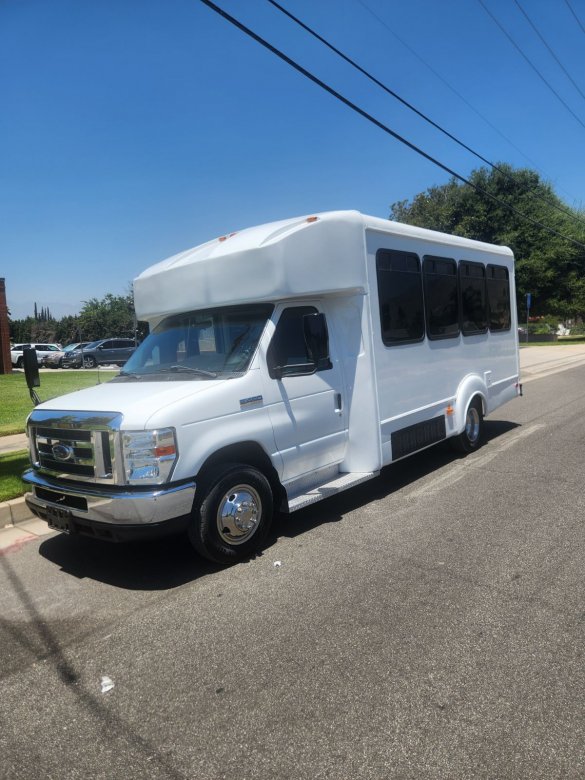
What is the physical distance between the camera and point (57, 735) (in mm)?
2723

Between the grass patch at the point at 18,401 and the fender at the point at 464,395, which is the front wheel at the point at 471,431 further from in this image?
the grass patch at the point at 18,401

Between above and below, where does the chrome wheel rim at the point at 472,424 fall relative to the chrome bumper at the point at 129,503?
below

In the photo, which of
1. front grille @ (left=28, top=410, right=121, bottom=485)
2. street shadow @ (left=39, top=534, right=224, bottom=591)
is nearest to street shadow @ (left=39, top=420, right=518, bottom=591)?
street shadow @ (left=39, top=534, right=224, bottom=591)

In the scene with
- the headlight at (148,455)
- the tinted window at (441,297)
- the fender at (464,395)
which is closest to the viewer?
the headlight at (148,455)

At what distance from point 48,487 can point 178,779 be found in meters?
2.77

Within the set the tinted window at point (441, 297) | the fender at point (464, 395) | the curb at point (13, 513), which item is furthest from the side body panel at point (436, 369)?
the curb at point (13, 513)

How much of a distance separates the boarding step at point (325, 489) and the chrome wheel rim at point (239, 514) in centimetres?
38

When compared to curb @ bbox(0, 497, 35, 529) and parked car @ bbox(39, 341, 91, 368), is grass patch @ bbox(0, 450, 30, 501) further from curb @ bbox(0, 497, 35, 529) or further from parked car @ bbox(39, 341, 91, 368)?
parked car @ bbox(39, 341, 91, 368)

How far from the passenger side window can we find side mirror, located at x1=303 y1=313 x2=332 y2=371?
51 mm

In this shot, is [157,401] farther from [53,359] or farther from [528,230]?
[528,230]

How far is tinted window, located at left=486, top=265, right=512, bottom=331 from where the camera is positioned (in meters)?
8.48

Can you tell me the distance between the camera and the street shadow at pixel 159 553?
Result: 445cm

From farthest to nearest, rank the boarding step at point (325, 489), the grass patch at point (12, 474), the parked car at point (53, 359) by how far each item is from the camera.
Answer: the parked car at point (53, 359)
the grass patch at point (12, 474)
the boarding step at point (325, 489)

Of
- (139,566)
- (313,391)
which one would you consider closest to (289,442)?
(313,391)
